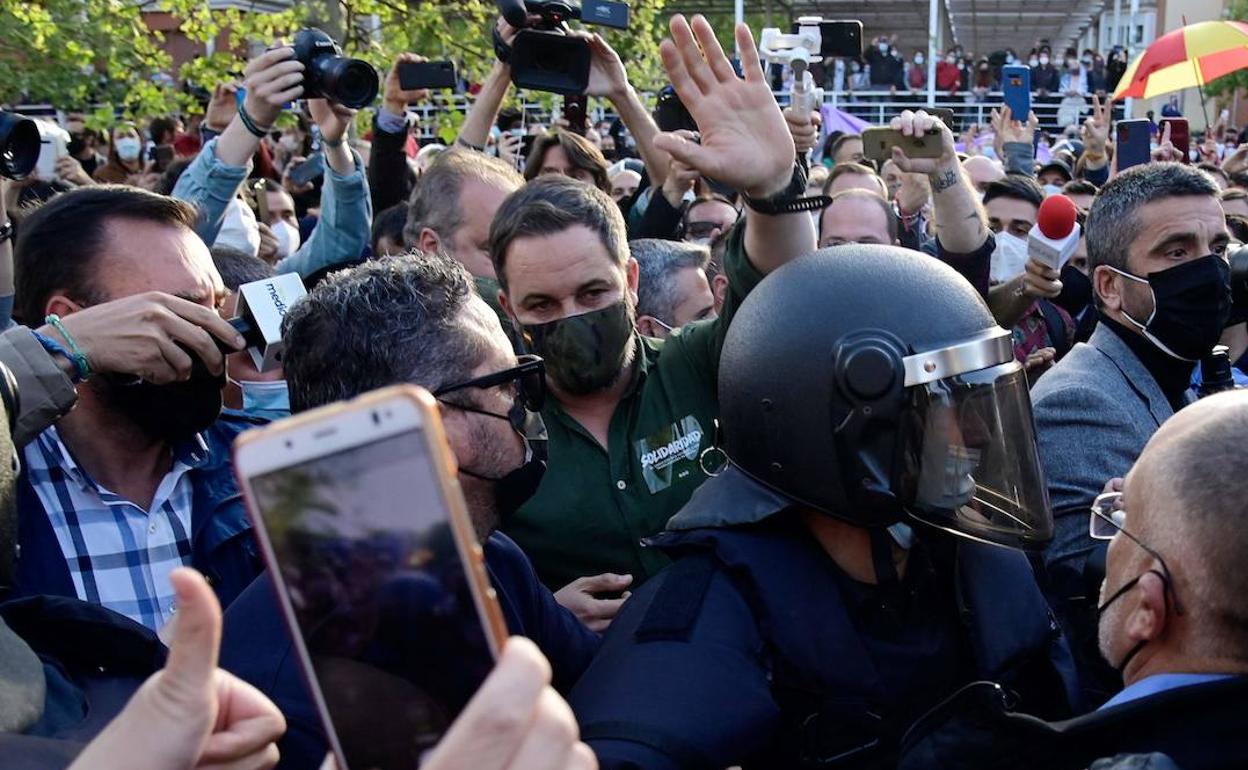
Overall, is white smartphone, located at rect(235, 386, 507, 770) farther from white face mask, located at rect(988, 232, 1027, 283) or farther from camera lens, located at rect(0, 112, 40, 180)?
white face mask, located at rect(988, 232, 1027, 283)

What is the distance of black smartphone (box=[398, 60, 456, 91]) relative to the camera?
5.78 m

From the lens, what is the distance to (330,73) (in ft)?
14.9

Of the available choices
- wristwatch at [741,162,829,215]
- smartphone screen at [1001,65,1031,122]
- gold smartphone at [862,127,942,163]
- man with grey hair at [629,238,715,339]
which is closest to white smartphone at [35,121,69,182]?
man with grey hair at [629,238,715,339]

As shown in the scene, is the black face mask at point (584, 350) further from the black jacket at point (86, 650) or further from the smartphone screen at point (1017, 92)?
the smartphone screen at point (1017, 92)

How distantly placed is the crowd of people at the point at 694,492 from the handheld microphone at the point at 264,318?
59 millimetres

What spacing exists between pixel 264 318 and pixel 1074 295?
4295 millimetres

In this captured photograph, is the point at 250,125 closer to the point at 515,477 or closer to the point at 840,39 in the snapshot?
the point at 840,39

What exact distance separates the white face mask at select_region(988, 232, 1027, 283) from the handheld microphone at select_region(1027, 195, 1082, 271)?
1858 millimetres

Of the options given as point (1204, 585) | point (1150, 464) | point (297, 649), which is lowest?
point (1204, 585)

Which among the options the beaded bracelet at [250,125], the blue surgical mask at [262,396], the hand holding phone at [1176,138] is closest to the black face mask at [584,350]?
the blue surgical mask at [262,396]

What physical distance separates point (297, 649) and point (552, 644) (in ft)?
4.03

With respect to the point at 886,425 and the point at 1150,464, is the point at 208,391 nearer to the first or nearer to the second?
the point at 886,425

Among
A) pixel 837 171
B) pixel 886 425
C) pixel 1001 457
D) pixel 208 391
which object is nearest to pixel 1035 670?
pixel 1001 457

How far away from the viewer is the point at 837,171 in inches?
264
